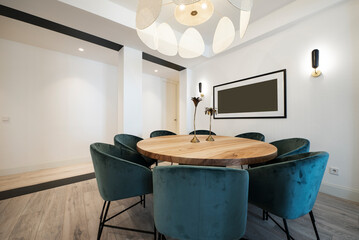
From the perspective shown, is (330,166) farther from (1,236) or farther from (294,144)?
(1,236)

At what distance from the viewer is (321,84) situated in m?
1.91

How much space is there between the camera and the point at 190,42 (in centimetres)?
179

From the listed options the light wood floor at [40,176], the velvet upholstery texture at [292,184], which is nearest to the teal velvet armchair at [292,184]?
the velvet upholstery texture at [292,184]

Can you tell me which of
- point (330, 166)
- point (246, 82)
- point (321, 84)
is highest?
point (246, 82)

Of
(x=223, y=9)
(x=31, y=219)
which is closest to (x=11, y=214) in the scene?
(x=31, y=219)

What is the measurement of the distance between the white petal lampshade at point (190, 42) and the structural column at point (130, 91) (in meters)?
1.39

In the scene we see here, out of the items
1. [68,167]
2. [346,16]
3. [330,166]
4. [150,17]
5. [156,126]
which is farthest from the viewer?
[156,126]

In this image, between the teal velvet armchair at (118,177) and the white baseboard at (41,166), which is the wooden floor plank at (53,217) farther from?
the white baseboard at (41,166)

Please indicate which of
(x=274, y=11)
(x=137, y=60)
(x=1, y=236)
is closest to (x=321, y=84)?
(x=274, y=11)

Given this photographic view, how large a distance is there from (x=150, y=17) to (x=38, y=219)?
2229 millimetres

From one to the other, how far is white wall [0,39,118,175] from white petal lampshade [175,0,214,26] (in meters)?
3.02

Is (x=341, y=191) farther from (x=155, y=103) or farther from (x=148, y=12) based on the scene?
(x=155, y=103)

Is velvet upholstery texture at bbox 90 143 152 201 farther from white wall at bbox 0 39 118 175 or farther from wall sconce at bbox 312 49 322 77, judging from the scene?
white wall at bbox 0 39 118 175

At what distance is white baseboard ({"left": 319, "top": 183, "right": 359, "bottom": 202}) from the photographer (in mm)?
1678
